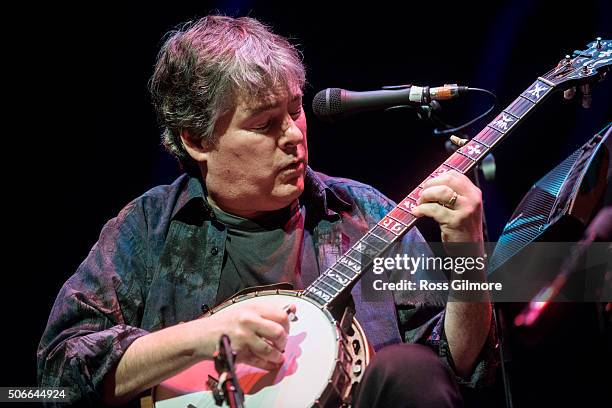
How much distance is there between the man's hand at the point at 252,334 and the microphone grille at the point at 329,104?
71 cm

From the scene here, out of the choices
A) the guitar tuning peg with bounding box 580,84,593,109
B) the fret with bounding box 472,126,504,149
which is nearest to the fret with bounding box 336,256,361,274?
the fret with bounding box 472,126,504,149

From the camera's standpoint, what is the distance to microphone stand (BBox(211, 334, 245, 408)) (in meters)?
1.69

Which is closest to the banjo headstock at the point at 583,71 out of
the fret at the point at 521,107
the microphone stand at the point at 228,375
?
the fret at the point at 521,107

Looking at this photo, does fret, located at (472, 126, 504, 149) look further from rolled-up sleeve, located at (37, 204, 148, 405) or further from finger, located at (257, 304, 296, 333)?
rolled-up sleeve, located at (37, 204, 148, 405)

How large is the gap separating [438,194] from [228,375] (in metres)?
0.78

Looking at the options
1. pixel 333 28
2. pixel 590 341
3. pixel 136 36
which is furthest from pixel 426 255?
pixel 136 36

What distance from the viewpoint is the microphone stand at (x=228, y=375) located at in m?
1.69

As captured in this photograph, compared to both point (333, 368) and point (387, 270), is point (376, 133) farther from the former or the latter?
point (333, 368)

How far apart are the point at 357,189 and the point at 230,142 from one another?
575mm

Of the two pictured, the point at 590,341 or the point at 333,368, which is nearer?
the point at 333,368

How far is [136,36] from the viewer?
3.55 metres

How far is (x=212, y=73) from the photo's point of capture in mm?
2521

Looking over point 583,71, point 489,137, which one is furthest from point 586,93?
point 489,137

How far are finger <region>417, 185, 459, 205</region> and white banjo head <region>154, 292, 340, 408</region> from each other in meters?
0.45
